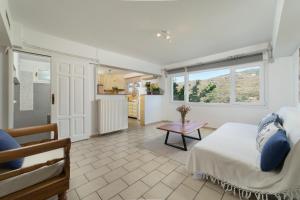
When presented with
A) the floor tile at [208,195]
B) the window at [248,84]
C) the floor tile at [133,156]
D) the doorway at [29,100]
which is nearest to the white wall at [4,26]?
the doorway at [29,100]

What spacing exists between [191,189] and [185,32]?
2.70 m

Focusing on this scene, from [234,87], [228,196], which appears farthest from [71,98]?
[234,87]

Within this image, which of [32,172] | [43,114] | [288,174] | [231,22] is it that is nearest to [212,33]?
[231,22]

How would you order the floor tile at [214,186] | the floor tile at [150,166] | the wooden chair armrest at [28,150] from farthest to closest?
the floor tile at [150,166] → the floor tile at [214,186] → the wooden chair armrest at [28,150]

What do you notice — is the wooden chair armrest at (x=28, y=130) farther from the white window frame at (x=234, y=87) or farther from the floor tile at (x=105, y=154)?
the white window frame at (x=234, y=87)

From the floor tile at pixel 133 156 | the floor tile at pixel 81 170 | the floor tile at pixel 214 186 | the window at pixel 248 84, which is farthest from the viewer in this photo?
the window at pixel 248 84

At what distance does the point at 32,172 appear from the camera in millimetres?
1023

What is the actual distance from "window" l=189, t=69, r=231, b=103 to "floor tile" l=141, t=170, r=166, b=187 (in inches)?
129

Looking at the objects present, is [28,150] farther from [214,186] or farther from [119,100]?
[119,100]

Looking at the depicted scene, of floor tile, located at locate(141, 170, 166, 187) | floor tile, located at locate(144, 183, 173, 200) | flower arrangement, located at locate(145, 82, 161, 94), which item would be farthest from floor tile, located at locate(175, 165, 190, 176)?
flower arrangement, located at locate(145, 82, 161, 94)

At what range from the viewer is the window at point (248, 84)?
11.4 ft

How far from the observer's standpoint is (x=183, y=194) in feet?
4.64

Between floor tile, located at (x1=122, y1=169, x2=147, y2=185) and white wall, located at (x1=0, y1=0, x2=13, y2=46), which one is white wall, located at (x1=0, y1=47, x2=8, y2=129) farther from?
floor tile, located at (x1=122, y1=169, x2=147, y2=185)

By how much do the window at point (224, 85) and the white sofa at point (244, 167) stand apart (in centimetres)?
213
